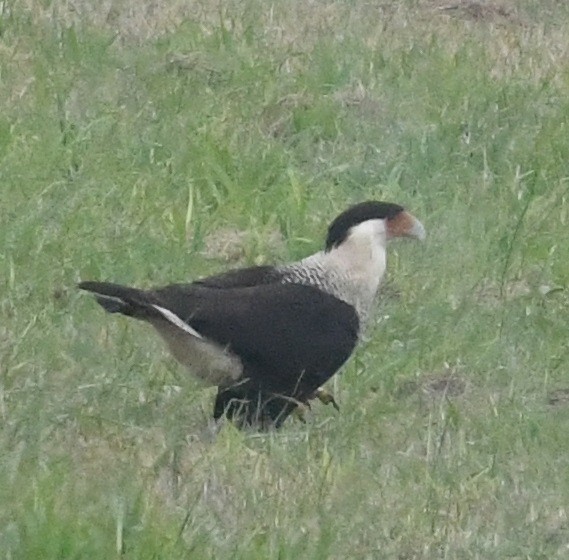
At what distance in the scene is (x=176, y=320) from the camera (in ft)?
18.4

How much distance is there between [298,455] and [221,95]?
11.9 feet

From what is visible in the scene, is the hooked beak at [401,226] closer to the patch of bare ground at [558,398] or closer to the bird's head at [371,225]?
the bird's head at [371,225]

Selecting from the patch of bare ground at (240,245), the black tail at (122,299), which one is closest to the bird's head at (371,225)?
the black tail at (122,299)

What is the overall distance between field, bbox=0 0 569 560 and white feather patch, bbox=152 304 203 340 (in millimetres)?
235

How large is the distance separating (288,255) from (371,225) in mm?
1175

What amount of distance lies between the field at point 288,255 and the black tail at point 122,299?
0.81ft

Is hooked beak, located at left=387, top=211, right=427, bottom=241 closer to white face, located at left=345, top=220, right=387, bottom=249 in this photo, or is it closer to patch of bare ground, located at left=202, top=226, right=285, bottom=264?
white face, located at left=345, top=220, right=387, bottom=249

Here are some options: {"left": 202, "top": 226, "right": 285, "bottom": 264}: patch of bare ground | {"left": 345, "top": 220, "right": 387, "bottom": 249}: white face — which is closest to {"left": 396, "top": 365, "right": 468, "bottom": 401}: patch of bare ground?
{"left": 345, "top": 220, "right": 387, "bottom": 249}: white face

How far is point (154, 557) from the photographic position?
4.13 m

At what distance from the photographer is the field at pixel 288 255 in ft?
15.7

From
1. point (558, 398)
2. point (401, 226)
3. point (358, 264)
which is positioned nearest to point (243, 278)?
point (358, 264)

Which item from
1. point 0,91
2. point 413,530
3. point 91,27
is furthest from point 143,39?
point 413,530

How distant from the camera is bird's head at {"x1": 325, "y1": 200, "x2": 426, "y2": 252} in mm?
6270

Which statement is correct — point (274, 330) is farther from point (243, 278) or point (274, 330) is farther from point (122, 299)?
point (122, 299)
